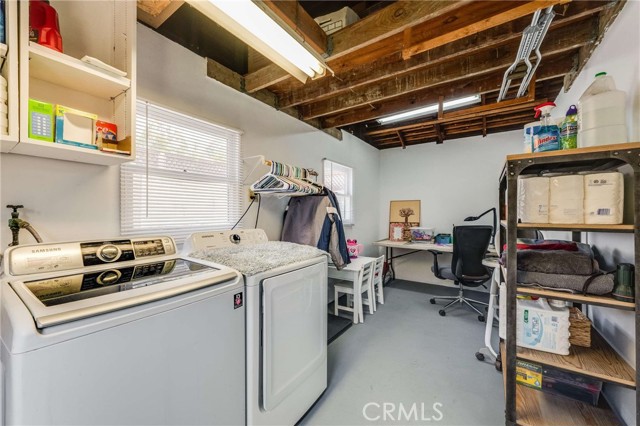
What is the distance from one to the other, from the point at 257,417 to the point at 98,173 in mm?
1647

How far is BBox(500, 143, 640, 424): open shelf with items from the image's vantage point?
45.7 inches

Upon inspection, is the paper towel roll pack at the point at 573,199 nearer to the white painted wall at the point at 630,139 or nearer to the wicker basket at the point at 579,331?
the white painted wall at the point at 630,139

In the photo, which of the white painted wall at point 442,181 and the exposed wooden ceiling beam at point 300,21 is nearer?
the exposed wooden ceiling beam at point 300,21

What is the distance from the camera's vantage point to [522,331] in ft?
4.86

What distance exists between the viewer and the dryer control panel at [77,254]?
3.53 feet

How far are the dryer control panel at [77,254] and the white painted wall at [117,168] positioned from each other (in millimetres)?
274

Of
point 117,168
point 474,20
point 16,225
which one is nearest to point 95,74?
point 117,168

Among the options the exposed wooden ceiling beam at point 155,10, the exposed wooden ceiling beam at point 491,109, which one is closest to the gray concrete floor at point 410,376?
the exposed wooden ceiling beam at point 491,109

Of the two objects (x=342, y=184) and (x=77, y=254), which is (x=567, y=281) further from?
(x=342, y=184)

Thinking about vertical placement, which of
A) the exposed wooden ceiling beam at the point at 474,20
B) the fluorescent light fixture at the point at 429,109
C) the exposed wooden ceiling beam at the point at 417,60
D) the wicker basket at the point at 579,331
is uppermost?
the fluorescent light fixture at the point at 429,109

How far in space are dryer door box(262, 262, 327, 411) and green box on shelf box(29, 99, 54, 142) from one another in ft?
3.91

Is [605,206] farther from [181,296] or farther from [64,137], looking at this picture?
[64,137]

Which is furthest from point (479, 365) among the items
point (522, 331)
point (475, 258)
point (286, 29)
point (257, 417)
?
point (286, 29)

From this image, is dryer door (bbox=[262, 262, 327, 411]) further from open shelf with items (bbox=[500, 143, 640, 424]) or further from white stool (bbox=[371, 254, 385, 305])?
white stool (bbox=[371, 254, 385, 305])
